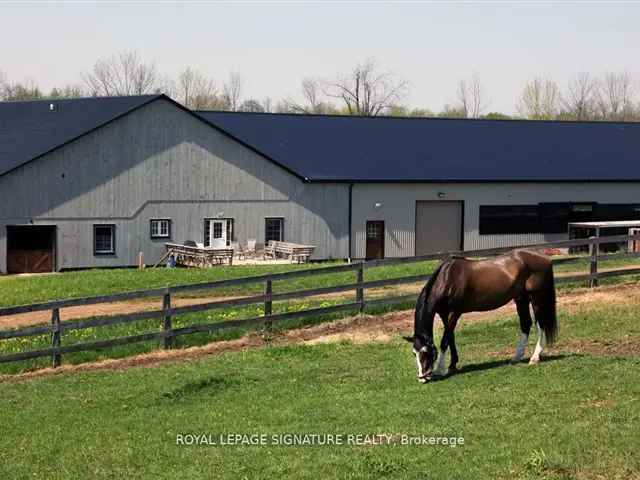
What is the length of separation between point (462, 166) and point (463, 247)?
12.4ft

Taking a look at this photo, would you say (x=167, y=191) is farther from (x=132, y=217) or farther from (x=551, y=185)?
(x=551, y=185)

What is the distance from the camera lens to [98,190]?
37.9m

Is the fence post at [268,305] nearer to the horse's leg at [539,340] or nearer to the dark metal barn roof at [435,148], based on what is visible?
the horse's leg at [539,340]

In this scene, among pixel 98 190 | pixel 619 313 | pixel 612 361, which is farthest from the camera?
pixel 98 190

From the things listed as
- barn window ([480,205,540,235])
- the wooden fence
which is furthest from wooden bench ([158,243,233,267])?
the wooden fence

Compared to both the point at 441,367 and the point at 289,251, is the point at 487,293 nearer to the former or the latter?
the point at 441,367

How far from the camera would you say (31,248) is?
122ft

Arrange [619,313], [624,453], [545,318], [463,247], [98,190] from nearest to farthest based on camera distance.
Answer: [624,453], [545,318], [619,313], [98,190], [463,247]

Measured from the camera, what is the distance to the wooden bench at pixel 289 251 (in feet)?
128

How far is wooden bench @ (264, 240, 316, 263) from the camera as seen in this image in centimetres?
3897

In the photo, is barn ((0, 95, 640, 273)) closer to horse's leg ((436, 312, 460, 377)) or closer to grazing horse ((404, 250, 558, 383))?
grazing horse ((404, 250, 558, 383))

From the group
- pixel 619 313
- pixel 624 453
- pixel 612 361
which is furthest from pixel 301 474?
pixel 619 313

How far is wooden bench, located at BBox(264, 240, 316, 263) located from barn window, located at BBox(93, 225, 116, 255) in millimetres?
6127

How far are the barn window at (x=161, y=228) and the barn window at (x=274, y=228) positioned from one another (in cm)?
415
